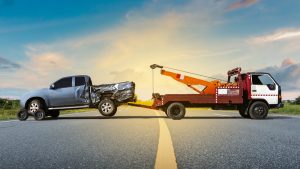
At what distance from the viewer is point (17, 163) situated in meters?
5.68

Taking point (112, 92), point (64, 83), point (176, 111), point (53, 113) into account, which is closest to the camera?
point (176, 111)

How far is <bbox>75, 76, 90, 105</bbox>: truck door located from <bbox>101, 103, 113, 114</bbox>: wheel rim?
0.85m

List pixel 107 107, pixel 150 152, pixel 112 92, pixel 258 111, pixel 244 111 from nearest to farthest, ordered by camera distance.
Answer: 1. pixel 150 152
2. pixel 258 111
3. pixel 107 107
4. pixel 244 111
5. pixel 112 92

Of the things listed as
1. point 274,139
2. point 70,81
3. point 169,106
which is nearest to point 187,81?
point 169,106

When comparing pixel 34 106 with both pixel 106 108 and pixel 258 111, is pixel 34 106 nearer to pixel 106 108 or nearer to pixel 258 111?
pixel 106 108

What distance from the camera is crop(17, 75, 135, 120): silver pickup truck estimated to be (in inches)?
763

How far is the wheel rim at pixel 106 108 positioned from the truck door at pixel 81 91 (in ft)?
2.80

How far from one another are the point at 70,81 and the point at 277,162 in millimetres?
14942

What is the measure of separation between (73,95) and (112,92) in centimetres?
172

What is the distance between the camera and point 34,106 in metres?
19.2

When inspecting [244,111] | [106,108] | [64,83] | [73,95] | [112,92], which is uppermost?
[64,83]

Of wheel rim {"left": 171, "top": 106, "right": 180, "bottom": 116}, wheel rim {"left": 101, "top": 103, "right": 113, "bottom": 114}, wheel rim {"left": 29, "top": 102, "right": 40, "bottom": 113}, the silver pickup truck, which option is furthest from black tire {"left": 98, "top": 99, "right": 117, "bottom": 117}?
wheel rim {"left": 29, "top": 102, "right": 40, "bottom": 113}

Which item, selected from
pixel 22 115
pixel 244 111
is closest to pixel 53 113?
pixel 22 115

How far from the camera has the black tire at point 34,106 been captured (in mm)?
19058
